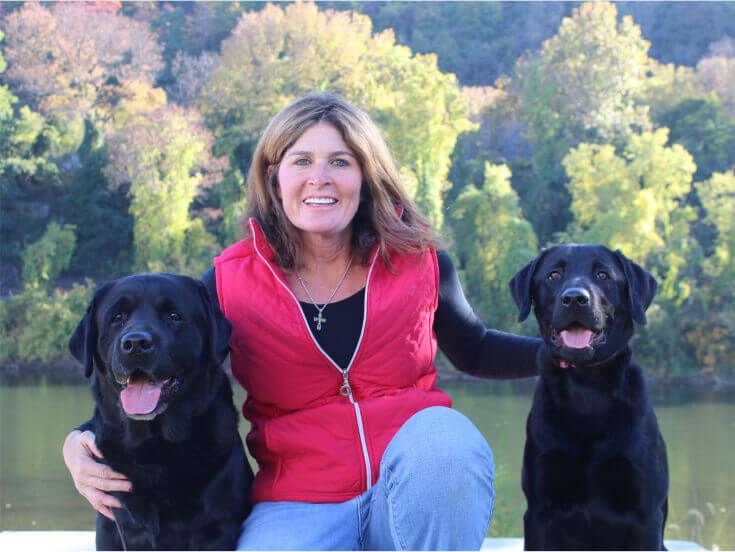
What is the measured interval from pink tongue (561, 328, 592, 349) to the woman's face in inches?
27.4

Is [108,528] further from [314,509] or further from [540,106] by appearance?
[540,106]

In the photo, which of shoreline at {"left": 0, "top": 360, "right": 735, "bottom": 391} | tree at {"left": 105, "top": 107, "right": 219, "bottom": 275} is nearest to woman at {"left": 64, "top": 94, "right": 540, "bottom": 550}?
shoreline at {"left": 0, "top": 360, "right": 735, "bottom": 391}

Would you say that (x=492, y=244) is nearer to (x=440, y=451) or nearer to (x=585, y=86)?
(x=585, y=86)

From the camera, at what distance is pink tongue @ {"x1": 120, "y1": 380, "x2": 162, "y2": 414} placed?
218 centimetres

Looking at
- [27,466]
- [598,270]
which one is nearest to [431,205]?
[27,466]

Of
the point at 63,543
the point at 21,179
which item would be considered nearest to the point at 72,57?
the point at 21,179

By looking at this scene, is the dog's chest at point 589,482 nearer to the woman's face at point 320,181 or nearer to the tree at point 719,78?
the woman's face at point 320,181

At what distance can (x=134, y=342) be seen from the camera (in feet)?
7.02

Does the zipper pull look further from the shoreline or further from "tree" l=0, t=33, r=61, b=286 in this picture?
"tree" l=0, t=33, r=61, b=286

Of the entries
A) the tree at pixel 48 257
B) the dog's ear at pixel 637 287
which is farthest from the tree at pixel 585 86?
the dog's ear at pixel 637 287

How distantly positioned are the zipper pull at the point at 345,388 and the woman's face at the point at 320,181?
0.43 metres

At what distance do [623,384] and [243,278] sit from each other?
1.07 meters

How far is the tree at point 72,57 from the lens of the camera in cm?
2689

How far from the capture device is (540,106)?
29625 millimetres
